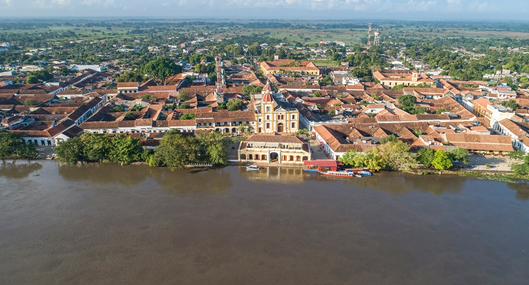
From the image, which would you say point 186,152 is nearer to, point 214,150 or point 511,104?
point 214,150

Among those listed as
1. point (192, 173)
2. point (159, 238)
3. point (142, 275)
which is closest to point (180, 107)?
point (192, 173)

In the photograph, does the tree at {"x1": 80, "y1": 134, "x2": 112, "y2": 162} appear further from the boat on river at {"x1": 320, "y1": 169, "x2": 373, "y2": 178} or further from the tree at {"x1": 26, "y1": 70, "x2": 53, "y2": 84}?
the tree at {"x1": 26, "y1": 70, "x2": 53, "y2": 84}

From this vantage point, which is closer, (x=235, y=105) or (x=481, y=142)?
(x=481, y=142)

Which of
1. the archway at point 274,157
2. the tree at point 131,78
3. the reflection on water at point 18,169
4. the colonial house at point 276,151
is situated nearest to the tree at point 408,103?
the colonial house at point 276,151

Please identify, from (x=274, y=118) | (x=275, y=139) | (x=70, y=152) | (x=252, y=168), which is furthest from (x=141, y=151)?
(x=274, y=118)

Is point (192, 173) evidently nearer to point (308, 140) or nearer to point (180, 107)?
point (308, 140)
